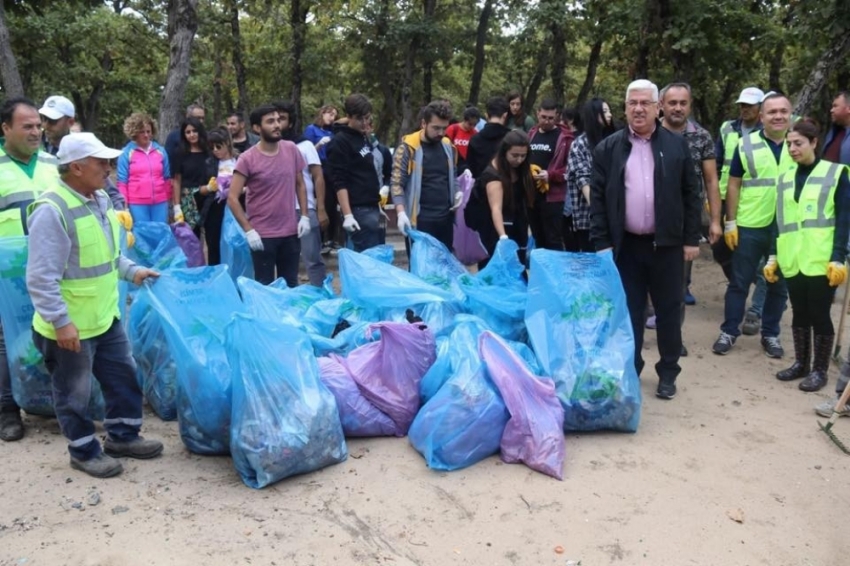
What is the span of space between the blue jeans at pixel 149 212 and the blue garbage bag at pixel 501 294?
111 inches

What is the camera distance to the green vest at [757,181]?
4.93m

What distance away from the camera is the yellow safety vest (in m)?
4.24

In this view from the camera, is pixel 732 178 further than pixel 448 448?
Yes

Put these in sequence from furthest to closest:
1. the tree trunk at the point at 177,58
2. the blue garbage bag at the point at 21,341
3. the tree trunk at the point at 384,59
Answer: the tree trunk at the point at 384,59 < the tree trunk at the point at 177,58 < the blue garbage bag at the point at 21,341

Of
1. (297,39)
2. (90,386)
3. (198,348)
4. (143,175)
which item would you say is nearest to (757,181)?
(198,348)

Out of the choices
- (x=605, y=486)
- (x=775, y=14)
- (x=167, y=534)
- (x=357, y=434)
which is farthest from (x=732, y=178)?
(x=775, y=14)

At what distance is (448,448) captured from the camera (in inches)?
129

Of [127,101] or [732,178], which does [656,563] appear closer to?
[732,178]

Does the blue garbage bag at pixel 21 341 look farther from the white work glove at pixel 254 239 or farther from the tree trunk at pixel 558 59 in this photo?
the tree trunk at pixel 558 59

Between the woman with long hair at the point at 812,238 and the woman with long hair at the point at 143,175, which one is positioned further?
the woman with long hair at the point at 143,175

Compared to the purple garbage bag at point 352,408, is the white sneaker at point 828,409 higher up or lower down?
lower down

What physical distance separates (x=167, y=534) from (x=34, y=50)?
15.8 meters

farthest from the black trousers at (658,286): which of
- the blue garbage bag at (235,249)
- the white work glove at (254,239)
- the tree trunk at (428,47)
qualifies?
the tree trunk at (428,47)

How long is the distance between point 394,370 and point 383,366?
6 centimetres
